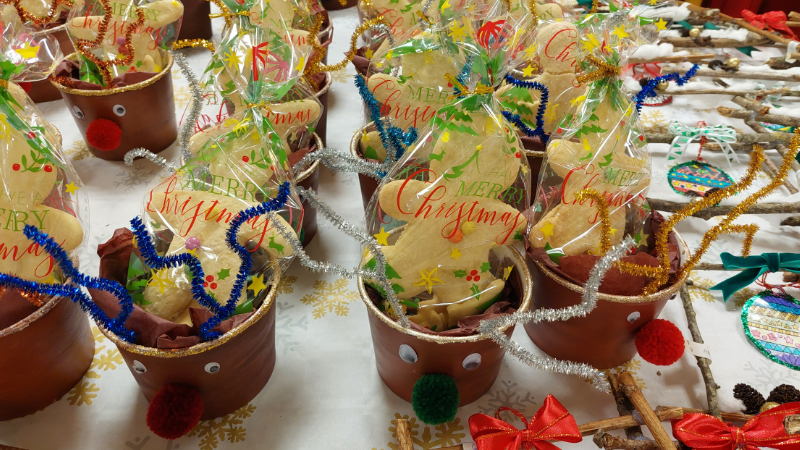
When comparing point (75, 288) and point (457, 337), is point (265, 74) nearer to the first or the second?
point (75, 288)

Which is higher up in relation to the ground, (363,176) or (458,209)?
(458,209)

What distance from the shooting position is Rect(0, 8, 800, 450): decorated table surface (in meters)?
0.90

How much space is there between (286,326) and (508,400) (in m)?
0.48

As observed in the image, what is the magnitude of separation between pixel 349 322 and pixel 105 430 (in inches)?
18.9

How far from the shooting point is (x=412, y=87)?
1192 mm

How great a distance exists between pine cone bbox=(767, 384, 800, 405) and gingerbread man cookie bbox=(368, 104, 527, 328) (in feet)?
1.79

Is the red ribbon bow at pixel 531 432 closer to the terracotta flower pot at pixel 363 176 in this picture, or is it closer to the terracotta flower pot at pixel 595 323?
the terracotta flower pot at pixel 595 323

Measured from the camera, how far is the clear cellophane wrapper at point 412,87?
1.15 metres

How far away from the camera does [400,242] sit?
0.85 meters

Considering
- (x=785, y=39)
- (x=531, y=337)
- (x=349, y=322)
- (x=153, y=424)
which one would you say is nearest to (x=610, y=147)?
(x=531, y=337)

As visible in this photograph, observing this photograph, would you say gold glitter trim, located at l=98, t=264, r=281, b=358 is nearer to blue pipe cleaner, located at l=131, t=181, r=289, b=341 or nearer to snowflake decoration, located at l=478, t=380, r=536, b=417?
blue pipe cleaner, located at l=131, t=181, r=289, b=341

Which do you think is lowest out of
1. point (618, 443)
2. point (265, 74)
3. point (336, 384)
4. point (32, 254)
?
point (336, 384)

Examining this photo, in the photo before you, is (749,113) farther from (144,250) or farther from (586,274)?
(144,250)

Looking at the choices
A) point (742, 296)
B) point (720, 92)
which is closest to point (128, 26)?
point (742, 296)
